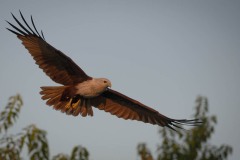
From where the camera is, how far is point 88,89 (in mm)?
9000

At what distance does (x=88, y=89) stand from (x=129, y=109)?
182 centimetres

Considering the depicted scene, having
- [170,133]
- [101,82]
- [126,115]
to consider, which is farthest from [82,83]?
[170,133]

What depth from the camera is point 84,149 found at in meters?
7.11

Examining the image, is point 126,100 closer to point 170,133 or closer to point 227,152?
point 170,133

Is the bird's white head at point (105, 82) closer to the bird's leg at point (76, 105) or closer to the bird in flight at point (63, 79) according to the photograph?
the bird in flight at point (63, 79)

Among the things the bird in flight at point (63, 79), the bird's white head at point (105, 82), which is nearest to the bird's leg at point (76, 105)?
the bird in flight at point (63, 79)

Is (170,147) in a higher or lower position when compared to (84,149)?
higher

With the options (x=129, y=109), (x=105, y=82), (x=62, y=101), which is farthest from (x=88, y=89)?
(x=129, y=109)

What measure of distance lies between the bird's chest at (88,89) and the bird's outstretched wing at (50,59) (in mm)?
149

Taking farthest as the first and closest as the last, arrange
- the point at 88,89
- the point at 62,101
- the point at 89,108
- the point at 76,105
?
the point at 89,108 → the point at 76,105 → the point at 62,101 → the point at 88,89

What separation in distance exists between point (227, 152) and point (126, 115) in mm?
2520

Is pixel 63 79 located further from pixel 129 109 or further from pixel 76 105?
pixel 129 109

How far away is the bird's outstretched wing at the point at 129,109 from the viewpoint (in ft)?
33.4

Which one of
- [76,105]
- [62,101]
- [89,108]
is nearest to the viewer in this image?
[62,101]
